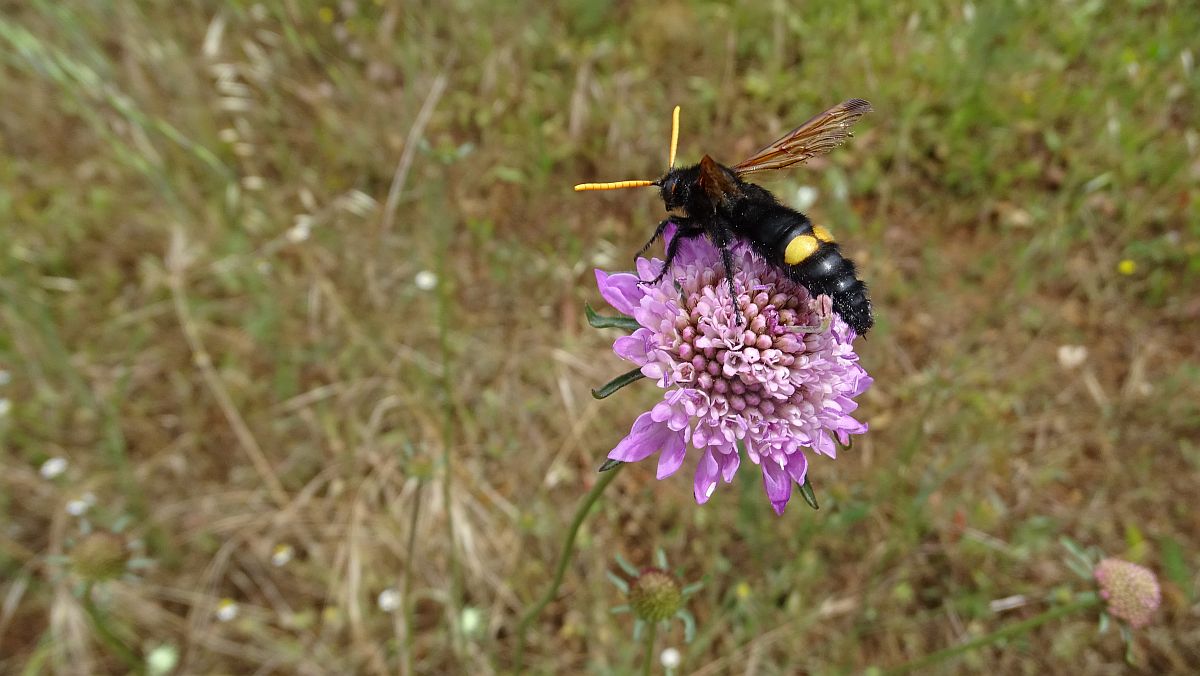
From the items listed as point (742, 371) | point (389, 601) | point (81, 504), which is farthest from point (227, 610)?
point (742, 371)

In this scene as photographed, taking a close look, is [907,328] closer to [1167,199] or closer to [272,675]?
[1167,199]

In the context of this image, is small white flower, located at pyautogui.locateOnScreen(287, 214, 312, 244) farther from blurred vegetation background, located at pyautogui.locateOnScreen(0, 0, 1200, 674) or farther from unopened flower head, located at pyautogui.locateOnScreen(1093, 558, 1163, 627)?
unopened flower head, located at pyautogui.locateOnScreen(1093, 558, 1163, 627)

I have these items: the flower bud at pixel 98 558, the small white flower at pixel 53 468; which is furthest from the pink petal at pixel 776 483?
the small white flower at pixel 53 468

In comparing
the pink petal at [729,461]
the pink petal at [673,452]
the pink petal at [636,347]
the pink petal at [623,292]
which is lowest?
the pink petal at [729,461]

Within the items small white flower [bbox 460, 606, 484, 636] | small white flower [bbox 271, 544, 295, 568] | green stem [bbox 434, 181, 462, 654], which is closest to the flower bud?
small white flower [bbox 271, 544, 295, 568]


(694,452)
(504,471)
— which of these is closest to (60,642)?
(504,471)

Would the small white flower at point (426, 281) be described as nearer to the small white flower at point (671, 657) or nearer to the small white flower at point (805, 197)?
the small white flower at point (805, 197)
